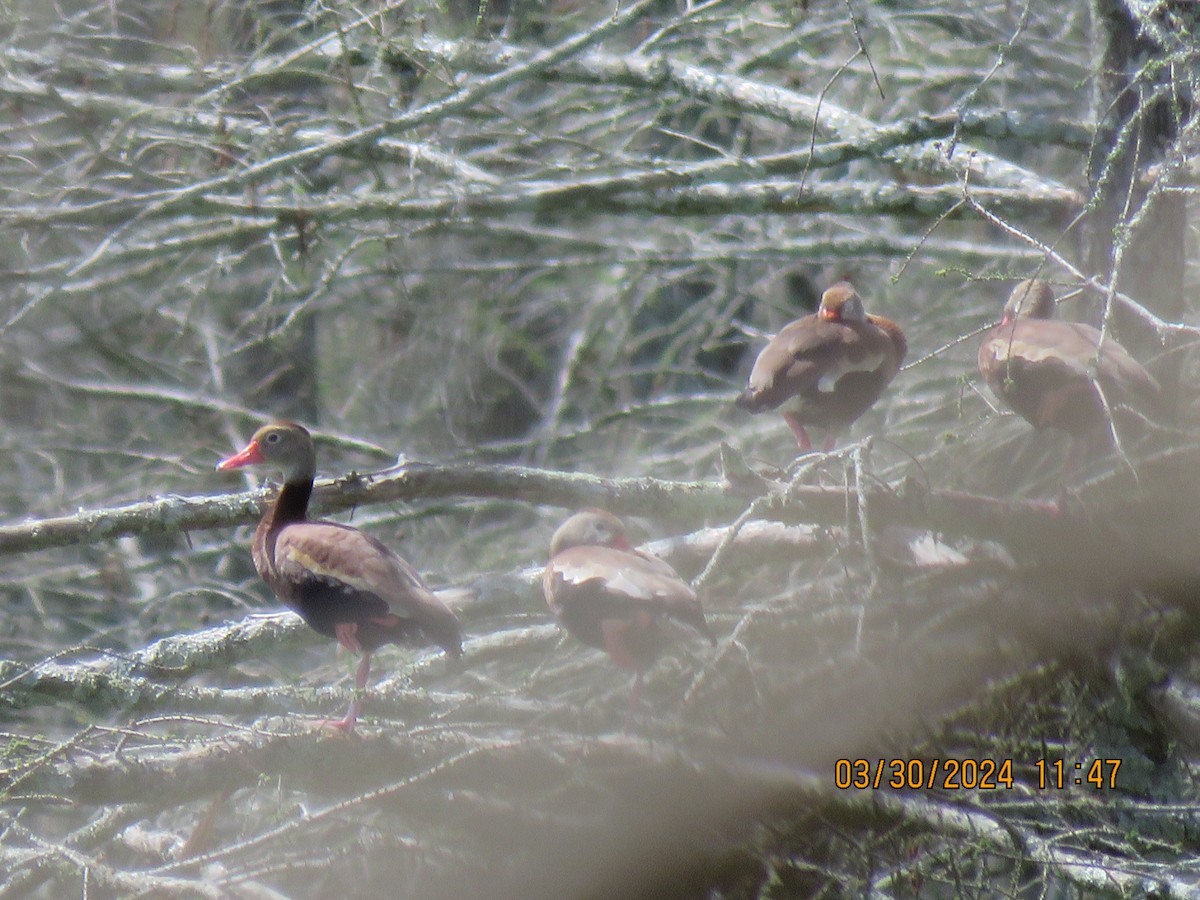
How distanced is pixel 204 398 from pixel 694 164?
11.1 ft

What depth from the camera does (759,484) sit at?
5.11 m

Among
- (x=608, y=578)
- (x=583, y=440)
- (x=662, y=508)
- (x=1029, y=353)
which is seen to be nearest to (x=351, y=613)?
(x=608, y=578)

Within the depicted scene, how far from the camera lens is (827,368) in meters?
5.63

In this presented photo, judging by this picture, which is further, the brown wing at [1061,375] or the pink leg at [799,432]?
the pink leg at [799,432]

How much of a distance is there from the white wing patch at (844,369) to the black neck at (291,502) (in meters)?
2.10

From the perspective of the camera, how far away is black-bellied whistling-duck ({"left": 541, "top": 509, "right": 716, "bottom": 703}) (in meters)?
4.65

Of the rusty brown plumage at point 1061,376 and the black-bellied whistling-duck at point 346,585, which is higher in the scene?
the rusty brown plumage at point 1061,376

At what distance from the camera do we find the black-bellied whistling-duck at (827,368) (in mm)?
5629

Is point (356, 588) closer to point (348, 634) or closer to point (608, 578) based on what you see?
point (348, 634)

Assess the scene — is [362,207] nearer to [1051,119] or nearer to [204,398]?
[204,398]

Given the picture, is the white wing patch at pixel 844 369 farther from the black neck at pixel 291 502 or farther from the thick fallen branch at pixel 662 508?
the black neck at pixel 291 502
